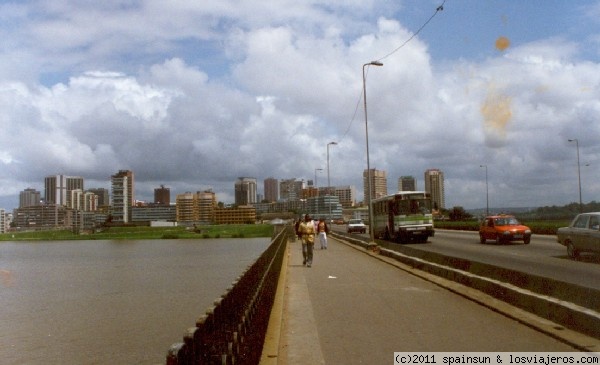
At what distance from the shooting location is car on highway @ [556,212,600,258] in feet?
68.2

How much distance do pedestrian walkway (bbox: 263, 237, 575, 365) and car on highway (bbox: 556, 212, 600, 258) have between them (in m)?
8.07

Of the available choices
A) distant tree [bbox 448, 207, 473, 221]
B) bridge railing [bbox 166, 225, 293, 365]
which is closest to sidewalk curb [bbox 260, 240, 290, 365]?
bridge railing [bbox 166, 225, 293, 365]

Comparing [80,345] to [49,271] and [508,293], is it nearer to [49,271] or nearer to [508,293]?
[508,293]

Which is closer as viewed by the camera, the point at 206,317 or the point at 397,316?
the point at 206,317

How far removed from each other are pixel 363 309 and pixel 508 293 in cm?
266

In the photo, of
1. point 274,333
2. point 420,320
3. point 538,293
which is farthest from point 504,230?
point 274,333

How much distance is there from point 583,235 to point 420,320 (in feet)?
45.3

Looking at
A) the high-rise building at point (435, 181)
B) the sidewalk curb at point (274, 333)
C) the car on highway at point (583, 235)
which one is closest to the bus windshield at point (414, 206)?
the car on highway at point (583, 235)

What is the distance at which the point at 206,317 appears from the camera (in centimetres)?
530

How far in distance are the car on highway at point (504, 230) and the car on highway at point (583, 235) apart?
31.2 ft

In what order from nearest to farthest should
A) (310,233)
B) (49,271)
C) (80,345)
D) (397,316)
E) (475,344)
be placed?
1. (475,344)
2. (397,316)
3. (80,345)
4. (310,233)
5. (49,271)

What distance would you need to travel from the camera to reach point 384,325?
390 inches

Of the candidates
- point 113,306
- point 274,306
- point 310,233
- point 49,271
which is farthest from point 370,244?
point 49,271

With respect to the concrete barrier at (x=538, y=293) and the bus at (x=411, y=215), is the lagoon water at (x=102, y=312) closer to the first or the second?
the concrete barrier at (x=538, y=293)
